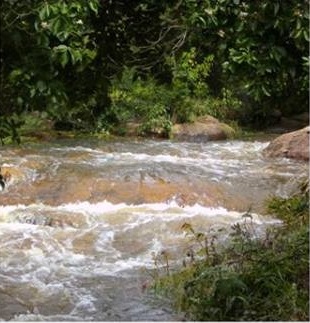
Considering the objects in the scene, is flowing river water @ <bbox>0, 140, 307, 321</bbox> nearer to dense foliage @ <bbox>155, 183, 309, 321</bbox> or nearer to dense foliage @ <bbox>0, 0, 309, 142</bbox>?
dense foliage @ <bbox>155, 183, 309, 321</bbox>

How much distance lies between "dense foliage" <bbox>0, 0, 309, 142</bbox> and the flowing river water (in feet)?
6.99

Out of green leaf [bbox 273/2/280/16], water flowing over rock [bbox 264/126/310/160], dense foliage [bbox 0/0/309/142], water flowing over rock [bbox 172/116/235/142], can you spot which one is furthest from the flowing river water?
green leaf [bbox 273/2/280/16]

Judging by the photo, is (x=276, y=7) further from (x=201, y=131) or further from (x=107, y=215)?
(x=201, y=131)

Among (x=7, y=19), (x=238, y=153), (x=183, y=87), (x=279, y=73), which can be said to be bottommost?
(x=238, y=153)

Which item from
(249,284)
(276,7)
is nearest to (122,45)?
(276,7)

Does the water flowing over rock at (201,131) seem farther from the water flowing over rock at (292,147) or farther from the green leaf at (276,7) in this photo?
the green leaf at (276,7)

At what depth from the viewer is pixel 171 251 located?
6438 mm

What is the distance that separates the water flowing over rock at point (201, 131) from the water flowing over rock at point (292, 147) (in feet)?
8.03

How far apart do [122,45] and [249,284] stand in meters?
1.93

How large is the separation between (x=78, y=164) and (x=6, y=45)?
7876 millimetres

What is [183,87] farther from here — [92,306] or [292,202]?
[92,306]

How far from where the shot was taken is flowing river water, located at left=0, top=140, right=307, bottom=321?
204 inches

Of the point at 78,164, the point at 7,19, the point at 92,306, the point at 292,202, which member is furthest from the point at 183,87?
the point at 7,19

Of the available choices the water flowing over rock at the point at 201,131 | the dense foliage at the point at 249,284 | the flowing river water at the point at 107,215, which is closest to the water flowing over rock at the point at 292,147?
the flowing river water at the point at 107,215
